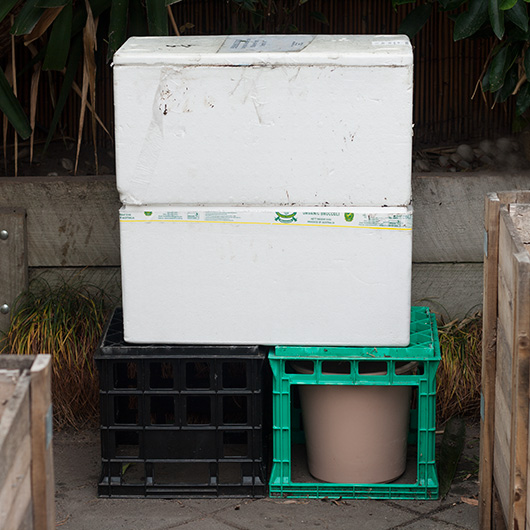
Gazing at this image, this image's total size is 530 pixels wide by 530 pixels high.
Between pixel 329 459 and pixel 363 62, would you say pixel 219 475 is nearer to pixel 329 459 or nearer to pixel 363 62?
pixel 329 459

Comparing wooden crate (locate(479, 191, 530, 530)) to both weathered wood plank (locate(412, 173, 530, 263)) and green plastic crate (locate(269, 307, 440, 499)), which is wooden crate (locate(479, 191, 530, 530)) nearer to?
green plastic crate (locate(269, 307, 440, 499))

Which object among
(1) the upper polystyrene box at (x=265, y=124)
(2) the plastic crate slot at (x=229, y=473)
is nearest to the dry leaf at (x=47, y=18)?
(1) the upper polystyrene box at (x=265, y=124)

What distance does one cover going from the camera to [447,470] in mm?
3516

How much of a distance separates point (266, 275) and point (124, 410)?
0.99m

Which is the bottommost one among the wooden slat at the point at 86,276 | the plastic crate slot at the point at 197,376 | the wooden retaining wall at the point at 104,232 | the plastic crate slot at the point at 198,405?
the plastic crate slot at the point at 198,405

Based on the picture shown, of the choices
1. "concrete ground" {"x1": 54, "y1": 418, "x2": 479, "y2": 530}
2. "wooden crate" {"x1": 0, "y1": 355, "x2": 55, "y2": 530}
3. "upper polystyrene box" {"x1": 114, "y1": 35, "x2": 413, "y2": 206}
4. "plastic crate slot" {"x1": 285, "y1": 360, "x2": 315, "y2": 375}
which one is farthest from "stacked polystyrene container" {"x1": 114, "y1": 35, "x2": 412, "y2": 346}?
"wooden crate" {"x1": 0, "y1": 355, "x2": 55, "y2": 530}

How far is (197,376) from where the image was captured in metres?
4.10

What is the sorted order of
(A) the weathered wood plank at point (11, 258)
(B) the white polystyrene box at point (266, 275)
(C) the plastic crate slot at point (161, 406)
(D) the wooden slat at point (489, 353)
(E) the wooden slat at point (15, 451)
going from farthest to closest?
(A) the weathered wood plank at point (11, 258) → (C) the plastic crate slot at point (161, 406) → (B) the white polystyrene box at point (266, 275) → (D) the wooden slat at point (489, 353) → (E) the wooden slat at point (15, 451)

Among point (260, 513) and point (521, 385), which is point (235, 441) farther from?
point (521, 385)

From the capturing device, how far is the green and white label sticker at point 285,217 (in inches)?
125

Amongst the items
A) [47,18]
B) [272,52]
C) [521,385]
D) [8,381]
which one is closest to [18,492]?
[8,381]

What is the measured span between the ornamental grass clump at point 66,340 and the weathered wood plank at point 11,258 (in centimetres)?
6

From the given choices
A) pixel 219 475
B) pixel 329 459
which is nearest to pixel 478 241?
pixel 329 459

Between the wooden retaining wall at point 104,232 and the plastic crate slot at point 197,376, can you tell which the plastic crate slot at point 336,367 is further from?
the wooden retaining wall at point 104,232
